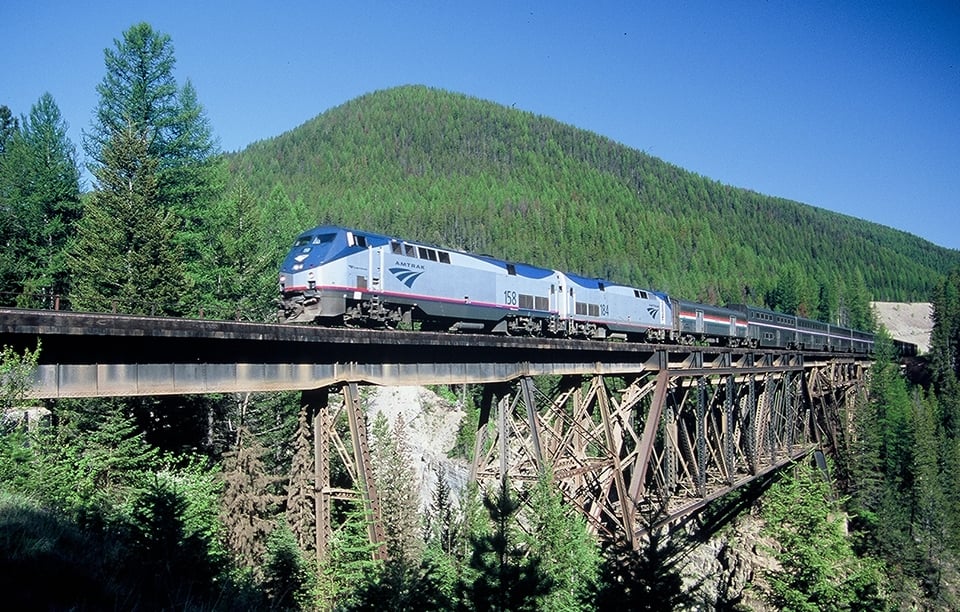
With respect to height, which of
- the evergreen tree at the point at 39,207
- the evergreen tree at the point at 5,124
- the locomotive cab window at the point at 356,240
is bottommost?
the locomotive cab window at the point at 356,240

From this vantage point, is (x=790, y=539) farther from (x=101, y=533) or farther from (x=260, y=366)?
(x=101, y=533)

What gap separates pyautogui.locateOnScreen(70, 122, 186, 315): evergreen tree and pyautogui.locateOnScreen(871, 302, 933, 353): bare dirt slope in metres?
193

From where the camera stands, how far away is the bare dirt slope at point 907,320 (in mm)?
179025

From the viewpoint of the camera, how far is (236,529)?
19.9 metres

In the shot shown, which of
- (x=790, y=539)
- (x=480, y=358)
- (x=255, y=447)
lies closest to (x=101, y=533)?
(x=255, y=447)

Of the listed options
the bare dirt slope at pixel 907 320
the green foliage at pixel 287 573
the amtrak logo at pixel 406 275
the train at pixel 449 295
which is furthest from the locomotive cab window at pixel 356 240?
the bare dirt slope at pixel 907 320

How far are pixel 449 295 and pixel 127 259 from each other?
1236cm

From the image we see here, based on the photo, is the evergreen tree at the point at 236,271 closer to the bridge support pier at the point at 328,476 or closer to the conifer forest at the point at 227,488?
the conifer forest at the point at 227,488

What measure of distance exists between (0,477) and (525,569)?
35.3ft

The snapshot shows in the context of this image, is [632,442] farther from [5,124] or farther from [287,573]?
[5,124]

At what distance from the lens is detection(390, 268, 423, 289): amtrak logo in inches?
773

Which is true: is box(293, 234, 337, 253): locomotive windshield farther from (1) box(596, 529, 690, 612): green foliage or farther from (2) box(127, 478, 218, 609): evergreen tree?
(1) box(596, 529, 690, 612): green foliage

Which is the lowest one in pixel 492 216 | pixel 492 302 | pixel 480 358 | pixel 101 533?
pixel 101 533

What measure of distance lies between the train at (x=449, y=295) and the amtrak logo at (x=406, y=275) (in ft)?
0.10
